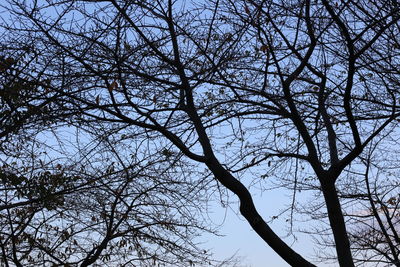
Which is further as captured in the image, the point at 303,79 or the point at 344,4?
the point at 303,79

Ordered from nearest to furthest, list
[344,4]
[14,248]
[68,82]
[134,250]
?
1. [344,4]
2. [68,82]
3. [14,248]
4. [134,250]

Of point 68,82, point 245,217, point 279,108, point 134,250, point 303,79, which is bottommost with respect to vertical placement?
point 245,217

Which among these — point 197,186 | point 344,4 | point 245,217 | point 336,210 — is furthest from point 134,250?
point 344,4

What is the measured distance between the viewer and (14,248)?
7449mm

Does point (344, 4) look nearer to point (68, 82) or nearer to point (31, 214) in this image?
point (68, 82)

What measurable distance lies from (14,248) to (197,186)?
267 centimetres

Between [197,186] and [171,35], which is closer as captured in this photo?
[171,35]

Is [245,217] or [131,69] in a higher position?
[131,69]

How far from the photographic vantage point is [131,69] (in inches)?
258

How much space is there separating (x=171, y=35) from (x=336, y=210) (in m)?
3.07

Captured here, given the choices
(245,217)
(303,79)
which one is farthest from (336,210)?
(303,79)

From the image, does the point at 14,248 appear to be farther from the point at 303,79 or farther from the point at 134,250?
the point at 303,79

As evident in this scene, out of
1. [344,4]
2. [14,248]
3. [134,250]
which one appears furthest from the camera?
[134,250]

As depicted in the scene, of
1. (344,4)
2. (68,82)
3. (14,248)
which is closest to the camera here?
(344,4)
